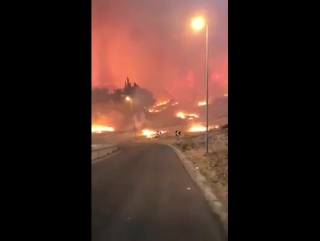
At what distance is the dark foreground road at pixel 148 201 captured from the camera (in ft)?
4.94

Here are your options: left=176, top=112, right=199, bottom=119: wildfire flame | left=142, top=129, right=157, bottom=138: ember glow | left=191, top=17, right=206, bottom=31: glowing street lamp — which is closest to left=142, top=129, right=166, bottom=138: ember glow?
left=142, top=129, right=157, bottom=138: ember glow

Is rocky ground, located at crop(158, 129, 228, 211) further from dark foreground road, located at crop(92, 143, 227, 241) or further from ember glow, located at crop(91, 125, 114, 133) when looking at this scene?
ember glow, located at crop(91, 125, 114, 133)

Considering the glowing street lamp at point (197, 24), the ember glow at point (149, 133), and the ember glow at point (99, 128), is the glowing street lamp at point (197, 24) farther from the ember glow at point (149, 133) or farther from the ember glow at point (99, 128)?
the ember glow at point (99, 128)

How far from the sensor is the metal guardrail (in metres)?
1.51

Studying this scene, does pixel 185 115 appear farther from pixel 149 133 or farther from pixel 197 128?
pixel 149 133

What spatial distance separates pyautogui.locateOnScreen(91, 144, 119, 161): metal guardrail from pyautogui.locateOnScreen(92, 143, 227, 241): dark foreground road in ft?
0.11

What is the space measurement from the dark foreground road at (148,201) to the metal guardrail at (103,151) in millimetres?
34

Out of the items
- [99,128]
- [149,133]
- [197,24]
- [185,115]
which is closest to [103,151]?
[99,128]

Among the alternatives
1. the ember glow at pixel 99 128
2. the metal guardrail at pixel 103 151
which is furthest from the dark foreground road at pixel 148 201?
the ember glow at pixel 99 128

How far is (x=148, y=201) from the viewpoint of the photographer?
5.07 ft
